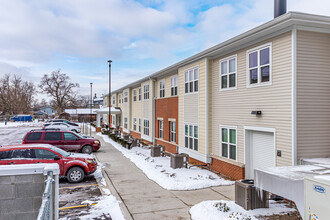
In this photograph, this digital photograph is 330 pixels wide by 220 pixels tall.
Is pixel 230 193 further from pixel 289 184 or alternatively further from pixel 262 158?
pixel 289 184

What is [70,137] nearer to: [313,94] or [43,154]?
[43,154]

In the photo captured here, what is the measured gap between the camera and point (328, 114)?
9109mm

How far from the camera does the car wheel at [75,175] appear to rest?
37.0 ft

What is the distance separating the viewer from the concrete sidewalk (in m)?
7.70

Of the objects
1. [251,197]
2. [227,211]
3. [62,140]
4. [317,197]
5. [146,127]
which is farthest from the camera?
[146,127]

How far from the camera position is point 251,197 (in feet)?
24.6

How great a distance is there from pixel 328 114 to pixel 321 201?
5857 millimetres

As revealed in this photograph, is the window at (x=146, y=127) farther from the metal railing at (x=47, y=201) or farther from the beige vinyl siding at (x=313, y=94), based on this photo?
the metal railing at (x=47, y=201)

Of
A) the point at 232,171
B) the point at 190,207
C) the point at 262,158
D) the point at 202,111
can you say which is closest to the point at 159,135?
the point at 202,111

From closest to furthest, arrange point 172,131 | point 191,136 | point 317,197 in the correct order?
point 317,197 < point 191,136 < point 172,131

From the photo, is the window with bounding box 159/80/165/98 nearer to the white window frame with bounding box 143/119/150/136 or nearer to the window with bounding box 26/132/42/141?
the white window frame with bounding box 143/119/150/136

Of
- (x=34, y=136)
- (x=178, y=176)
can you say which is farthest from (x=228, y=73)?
(x=34, y=136)

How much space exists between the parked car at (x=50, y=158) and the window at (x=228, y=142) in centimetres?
631

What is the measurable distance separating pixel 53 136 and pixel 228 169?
462 inches
